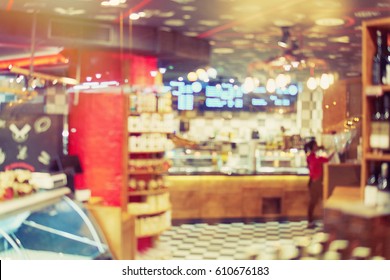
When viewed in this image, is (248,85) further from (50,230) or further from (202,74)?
(50,230)

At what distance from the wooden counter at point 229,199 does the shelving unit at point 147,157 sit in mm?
176

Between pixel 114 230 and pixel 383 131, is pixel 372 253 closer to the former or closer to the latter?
pixel 383 131

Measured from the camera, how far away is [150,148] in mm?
4172

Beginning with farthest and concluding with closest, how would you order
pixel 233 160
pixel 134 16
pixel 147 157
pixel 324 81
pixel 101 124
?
pixel 233 160 → pixel 101 124 → pixel 147 157 → pixel 134 16 → pixel 324 81

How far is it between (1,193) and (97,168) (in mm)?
1773

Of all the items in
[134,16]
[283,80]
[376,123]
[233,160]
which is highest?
[134,16]

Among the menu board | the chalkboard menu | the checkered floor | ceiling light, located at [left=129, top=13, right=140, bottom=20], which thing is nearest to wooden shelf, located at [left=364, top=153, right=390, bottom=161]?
the checkered floor

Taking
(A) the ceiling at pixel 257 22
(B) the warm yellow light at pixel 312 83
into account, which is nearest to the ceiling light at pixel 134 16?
(A) the ceiling at pixel 257 22

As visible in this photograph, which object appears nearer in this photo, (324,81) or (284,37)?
(324,81)

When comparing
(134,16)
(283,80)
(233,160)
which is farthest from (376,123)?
(233,160)

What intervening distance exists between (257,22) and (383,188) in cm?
139

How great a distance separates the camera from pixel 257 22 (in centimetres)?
334

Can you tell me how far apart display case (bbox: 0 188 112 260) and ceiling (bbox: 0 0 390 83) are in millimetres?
1266

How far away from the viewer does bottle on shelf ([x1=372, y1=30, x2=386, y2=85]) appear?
8.79 feet
